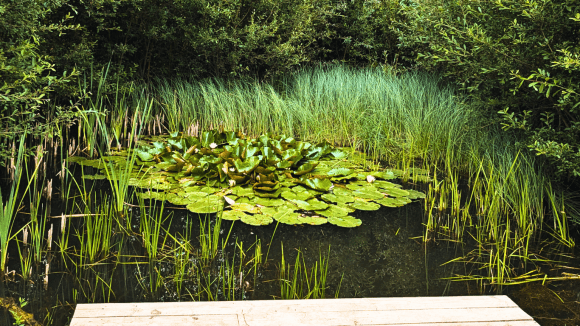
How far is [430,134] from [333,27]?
5.33 meters

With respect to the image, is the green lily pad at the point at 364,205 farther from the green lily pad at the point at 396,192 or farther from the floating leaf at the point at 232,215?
the floating leaf at the point at 232,215

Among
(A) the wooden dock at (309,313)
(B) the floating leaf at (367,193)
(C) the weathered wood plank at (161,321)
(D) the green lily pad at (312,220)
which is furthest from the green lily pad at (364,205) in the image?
(C) the weathered wood plank at (161,321)

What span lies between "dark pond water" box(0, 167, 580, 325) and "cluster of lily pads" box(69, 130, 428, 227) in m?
0.14

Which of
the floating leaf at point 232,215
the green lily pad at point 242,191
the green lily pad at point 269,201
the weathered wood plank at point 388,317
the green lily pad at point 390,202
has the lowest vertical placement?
the floating leaf at point 232,215

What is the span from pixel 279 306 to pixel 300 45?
19.6 ft

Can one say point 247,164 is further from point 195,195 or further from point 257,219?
point 257,219

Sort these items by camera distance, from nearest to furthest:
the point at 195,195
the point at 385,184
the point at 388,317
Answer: the point at 388,317
the point at 195,195
the point at 385,184

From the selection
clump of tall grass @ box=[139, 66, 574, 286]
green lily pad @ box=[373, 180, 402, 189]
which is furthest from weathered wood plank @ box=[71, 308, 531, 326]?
green lily pad @ box=[373, 180, 402, 189]

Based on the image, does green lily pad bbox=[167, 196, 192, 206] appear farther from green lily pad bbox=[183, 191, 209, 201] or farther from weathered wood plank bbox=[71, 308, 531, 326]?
weathered wood plank bbox=[71, 308, 531, 326]

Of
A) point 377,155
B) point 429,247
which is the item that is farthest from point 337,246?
point 377,155

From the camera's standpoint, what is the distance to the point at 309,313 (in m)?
2.02

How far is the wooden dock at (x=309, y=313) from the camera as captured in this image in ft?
6.38

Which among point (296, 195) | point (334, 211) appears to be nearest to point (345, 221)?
point (334, 211)

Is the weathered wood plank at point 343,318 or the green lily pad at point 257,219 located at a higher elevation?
the weathered wood plank at point 343,318
